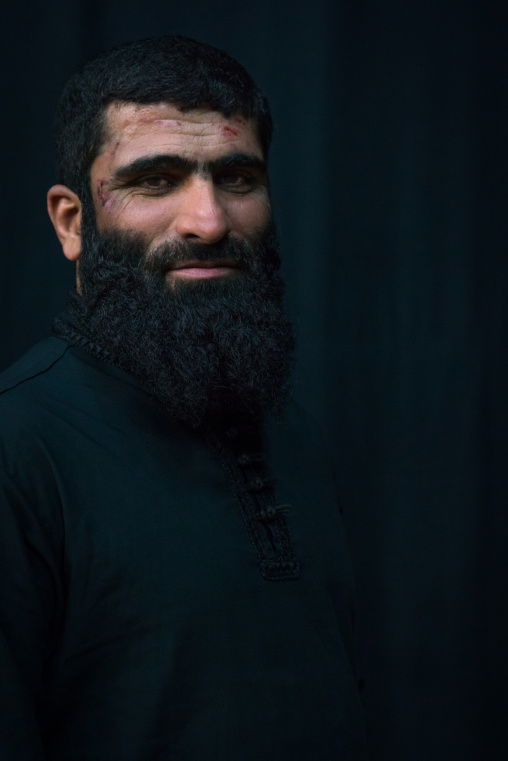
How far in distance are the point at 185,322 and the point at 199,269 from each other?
3.9 inches

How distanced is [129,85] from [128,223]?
245mm

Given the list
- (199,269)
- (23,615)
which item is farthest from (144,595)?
(199,269)

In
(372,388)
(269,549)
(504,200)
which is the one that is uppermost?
(504,200)

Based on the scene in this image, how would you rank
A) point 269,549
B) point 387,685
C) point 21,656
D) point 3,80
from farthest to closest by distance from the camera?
point 387,685, point 3,80, point 269,549, point 21,656

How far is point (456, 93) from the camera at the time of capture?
2113 millimetres

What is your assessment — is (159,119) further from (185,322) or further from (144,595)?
(144,595)

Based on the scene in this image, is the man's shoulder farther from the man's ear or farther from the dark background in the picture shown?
the dark background

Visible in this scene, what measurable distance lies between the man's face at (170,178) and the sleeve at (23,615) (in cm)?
48

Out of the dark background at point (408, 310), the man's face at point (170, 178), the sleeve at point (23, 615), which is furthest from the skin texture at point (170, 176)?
the dark background at point (408, 310)

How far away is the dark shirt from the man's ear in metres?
0.23

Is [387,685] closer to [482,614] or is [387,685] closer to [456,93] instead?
[482,614]

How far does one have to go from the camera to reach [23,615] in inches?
38.0

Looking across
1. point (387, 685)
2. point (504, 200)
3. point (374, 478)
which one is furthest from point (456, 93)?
point (387, 685)

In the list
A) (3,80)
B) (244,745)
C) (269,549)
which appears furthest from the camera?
(3,80)
